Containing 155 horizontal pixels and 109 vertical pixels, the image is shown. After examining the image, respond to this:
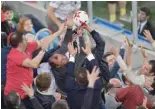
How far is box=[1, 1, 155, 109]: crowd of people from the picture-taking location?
639 cm

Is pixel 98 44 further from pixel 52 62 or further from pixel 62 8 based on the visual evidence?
pixel 62 8

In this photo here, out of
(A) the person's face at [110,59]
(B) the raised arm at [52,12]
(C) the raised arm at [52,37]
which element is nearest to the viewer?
(A) the person's face at [110,59]

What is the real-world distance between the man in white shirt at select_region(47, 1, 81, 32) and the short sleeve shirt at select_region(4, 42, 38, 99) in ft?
5.65

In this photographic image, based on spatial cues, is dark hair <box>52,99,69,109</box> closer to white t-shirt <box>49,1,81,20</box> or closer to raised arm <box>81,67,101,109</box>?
raised arm <box>81,67,101,109</box>

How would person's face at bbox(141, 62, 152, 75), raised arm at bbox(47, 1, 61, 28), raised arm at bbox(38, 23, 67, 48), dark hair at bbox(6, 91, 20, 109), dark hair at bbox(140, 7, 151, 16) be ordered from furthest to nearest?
1. dark hair at bbox(140, 7, 151, 16)
2. raised arm at bbox(47, 1, 61, 28)
3. raised arm at bbox(38, 23, 67, 48)
4. person's face at bbox(141, 62, 152, 75)
5. dark hair at bbox(6, 91, 20, 109)

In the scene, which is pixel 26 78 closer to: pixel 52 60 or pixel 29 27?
pixel 52 60

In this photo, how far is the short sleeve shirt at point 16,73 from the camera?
6.81 metres

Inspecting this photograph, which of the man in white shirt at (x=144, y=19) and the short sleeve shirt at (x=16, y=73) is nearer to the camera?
the short sleeve shirt at (x=16, y=73)

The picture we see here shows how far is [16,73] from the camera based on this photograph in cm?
689

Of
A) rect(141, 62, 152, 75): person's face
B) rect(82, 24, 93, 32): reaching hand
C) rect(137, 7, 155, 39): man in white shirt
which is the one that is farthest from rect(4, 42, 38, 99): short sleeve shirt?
rect(137, 7, 155, 39): man in white shirt

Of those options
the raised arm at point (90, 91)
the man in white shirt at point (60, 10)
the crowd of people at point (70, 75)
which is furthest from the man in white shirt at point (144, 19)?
the raised arm at point (90, 91)

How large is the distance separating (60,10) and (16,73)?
2.06 metres

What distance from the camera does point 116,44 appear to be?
9273 millimetres

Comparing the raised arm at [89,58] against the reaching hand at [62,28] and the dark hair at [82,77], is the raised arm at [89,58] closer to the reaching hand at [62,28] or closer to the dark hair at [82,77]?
the dark hair at [82,77]
